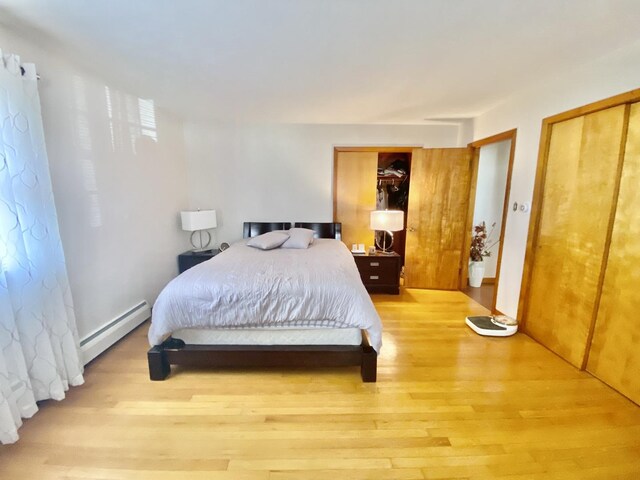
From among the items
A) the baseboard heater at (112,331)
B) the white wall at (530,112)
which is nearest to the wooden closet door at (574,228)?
the white wall at (530,112)

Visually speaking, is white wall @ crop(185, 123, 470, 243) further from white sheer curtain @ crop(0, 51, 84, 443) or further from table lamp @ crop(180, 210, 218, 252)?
white sheer curtain @ crop(0, 51, 84, 443)

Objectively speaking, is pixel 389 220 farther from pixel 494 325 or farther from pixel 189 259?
pixel 189 259

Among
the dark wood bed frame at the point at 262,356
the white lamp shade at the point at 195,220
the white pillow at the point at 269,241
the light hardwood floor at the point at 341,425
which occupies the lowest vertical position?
the light hardwood floor at the point at 341,425

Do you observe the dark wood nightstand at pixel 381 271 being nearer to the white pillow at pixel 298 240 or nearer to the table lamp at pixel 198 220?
the white pillow at pixel 298 240

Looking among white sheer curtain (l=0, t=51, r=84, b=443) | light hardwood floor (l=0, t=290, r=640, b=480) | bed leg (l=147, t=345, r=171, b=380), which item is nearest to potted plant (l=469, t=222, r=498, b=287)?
light hardwood floor (l=0, t=290, r=640, b=480)

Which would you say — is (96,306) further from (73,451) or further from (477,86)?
(477,86)

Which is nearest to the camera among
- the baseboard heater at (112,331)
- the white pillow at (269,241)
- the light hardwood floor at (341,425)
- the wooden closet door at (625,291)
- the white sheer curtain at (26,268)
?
the light hardwood floor at (341,425)

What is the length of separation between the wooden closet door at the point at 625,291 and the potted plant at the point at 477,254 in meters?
1.97

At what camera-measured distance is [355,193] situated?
4.01 m

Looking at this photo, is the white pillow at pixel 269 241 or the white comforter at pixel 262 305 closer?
the white comforter at pixel 262 305

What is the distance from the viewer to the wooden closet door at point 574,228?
1.87m

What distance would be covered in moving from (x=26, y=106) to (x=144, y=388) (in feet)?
6.23

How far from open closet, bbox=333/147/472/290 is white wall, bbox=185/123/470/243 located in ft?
0.68

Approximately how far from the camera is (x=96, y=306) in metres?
2.20
